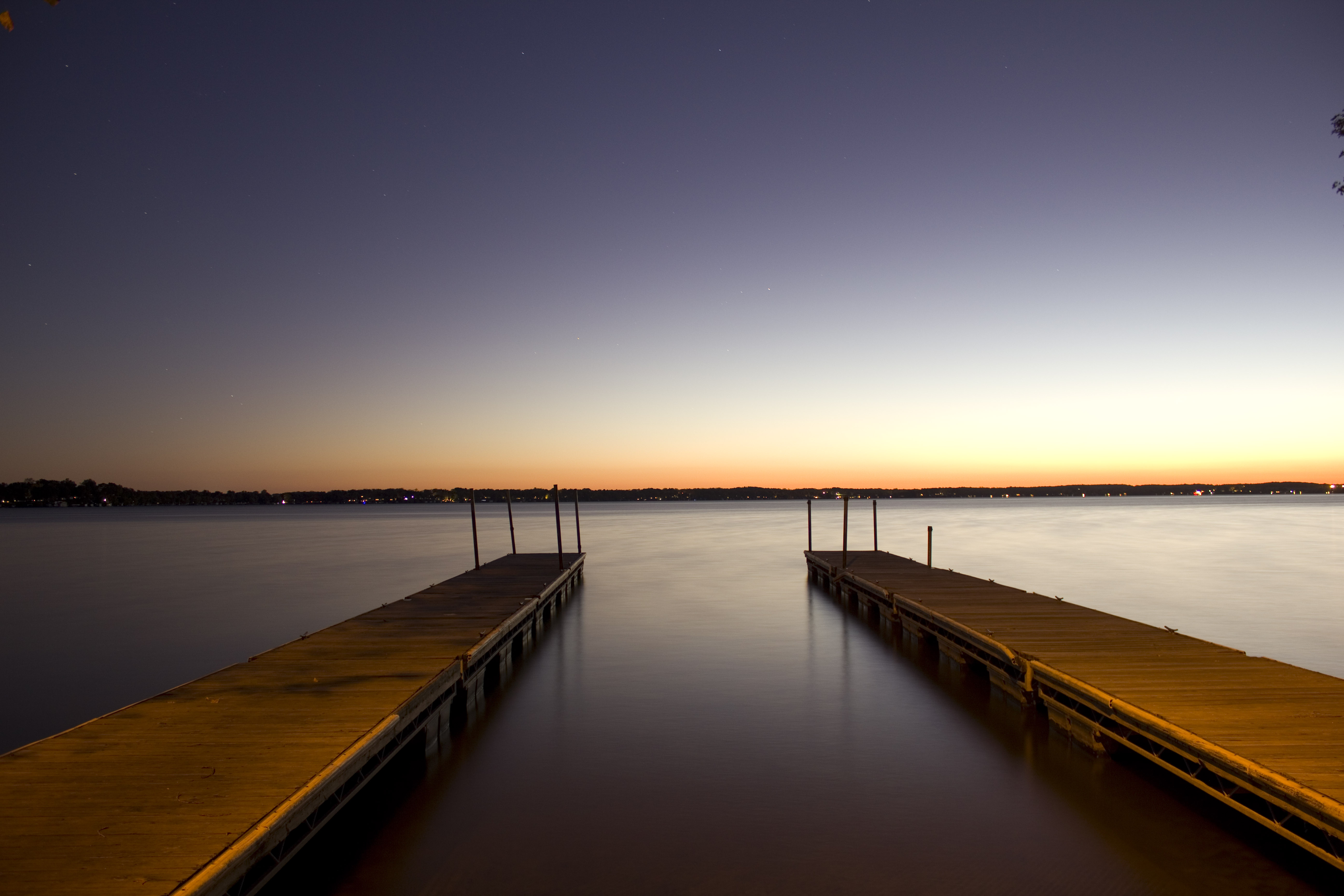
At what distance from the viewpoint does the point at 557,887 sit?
6.49 meters

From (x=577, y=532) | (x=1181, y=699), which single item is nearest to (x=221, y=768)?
(x=1181, y=699)

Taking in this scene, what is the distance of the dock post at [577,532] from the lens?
29.5 m

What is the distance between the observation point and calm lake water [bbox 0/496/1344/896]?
6738 millimetres

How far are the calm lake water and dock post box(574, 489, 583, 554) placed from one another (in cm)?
244

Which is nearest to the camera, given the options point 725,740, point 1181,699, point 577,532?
point 1181,699

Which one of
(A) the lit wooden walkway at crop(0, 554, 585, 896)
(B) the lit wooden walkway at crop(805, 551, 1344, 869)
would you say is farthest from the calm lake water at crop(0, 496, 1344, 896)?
(A) the lit wooden walkway at crop(0, 554, 585, 896)

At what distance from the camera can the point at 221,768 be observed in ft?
20.5

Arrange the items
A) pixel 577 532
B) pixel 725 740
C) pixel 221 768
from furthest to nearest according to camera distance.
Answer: pixel 577 532, pixel 725 740, pixel 221 768

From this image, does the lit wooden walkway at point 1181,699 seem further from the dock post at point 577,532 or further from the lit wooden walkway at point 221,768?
the dock post at point 577,532

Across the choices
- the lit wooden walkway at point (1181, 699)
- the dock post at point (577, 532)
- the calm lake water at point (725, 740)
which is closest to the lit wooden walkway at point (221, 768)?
the calm lake water at point (725, 740)

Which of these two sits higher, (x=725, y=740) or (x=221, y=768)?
(x=221, y=768)

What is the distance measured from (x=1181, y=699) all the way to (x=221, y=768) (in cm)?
934

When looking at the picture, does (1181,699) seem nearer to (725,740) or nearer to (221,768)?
(725,740)

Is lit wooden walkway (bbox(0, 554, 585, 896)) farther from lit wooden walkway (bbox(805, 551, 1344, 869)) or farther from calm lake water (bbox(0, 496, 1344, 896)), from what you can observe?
lit wooden walkway (bbox(805, 551, 1344, 869))
